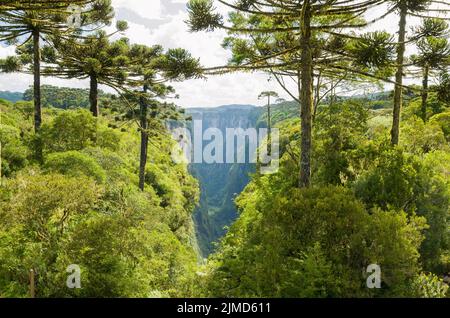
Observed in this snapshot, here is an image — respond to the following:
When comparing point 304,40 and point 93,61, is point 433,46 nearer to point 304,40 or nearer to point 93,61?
point 304,40

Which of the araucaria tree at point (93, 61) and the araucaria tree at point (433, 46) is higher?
the araucaria tree at point (93, 61)

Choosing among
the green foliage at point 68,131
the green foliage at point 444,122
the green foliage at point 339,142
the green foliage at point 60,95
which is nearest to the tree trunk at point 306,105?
the green foliage at point 339,142

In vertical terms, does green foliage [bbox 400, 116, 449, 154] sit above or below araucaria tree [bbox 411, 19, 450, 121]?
Result: below

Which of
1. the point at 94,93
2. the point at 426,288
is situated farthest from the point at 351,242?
the point at 94,93

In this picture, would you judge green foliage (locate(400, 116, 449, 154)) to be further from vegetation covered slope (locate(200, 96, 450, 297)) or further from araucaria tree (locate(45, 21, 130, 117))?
araucaria tree (locate(45, 21, 130, 117))

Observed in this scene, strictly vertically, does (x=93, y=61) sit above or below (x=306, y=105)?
above

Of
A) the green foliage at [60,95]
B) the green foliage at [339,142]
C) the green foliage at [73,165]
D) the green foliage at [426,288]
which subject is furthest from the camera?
the green foliage at [60,95]

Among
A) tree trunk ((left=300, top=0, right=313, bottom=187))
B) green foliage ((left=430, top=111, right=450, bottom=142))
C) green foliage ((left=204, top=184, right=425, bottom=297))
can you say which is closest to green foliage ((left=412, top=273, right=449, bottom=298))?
green foliage ((left=204, top=184, right=425, bottom=297))

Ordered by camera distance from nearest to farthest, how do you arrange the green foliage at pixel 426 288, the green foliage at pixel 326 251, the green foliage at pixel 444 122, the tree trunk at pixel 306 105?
1. the green foliage at pixel 326 251
2. the green foliage at pixel 426 288
3. the tree trunk at pixel 306 105
4. the green foliage at pixel 444 122

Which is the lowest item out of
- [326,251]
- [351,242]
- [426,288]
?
[426,288]

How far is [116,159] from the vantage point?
17391 millimetres

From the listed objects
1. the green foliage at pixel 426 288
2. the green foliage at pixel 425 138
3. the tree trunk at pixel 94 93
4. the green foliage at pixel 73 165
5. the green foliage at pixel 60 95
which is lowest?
the green foliage at pixel 426 288

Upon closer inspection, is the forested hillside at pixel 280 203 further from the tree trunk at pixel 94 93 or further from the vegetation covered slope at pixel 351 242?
the tree trunk at pixel 94 93
